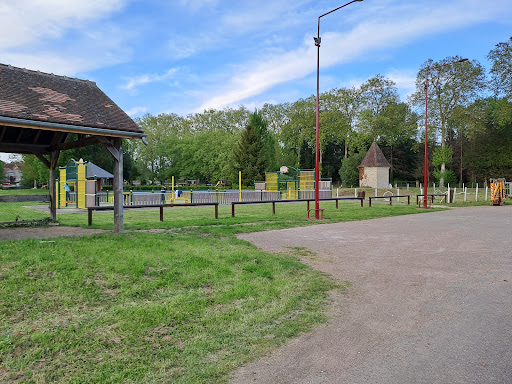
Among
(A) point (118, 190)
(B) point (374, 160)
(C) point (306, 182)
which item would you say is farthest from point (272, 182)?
(A) point (118, 190)

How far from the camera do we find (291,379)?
128 inches

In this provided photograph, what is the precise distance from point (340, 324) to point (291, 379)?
1.44m

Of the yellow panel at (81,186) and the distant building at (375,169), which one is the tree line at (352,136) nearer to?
the distant building at (375,169)

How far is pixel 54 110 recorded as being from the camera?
916 centimetres

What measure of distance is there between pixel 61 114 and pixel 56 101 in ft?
2.99

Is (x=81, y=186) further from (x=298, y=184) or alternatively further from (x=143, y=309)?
(x=143, y=309)

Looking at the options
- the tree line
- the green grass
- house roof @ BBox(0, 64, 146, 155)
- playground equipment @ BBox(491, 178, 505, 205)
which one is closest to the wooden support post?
house roof @ BBox(0, 64, 146, 155)

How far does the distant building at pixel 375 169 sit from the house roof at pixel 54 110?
146 feet

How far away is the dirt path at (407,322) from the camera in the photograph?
337 centimetres

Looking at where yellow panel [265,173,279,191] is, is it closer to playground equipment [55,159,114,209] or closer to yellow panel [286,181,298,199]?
yellow panel [286,181,298,199]

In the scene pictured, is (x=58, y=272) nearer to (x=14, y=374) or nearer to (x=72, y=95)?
(x=14, y=374)

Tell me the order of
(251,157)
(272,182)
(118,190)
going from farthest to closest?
(251,157) < (272,182) < (118,190)

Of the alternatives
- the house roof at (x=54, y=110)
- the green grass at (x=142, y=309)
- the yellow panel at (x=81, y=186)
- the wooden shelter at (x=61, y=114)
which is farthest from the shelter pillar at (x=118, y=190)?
the yellow panel at (x=81, y=186)

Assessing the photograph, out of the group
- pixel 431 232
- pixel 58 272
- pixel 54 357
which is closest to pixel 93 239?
pixel 58 272
